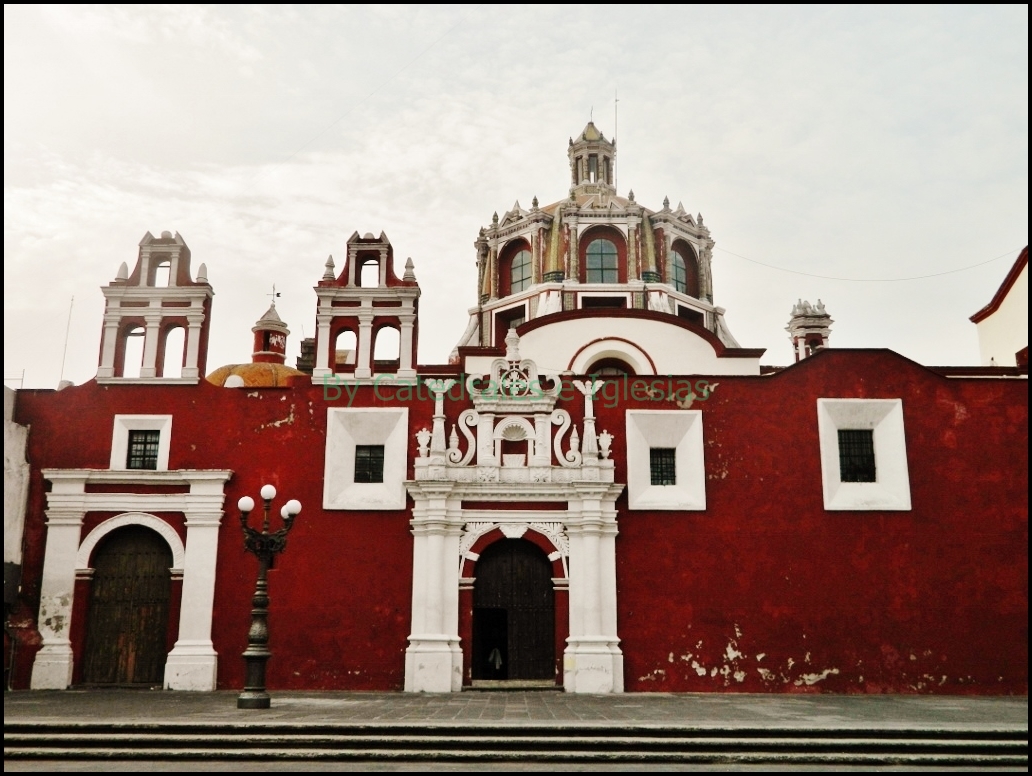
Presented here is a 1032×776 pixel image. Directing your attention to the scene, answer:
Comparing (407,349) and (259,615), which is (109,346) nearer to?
(407,349)

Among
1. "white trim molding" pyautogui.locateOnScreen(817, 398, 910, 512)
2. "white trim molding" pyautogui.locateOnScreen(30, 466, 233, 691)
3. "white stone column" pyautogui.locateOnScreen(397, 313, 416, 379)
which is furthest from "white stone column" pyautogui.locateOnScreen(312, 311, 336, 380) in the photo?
"white trim molding" pyautogui.locateOnScreen(817, 398, 910, 512)

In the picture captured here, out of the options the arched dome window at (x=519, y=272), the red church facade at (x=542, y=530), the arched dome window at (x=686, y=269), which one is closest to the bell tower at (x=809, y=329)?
the arched dome window at (x=686, y=269)

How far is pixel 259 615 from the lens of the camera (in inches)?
533

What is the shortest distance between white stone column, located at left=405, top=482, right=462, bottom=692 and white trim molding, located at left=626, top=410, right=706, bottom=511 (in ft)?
10.5

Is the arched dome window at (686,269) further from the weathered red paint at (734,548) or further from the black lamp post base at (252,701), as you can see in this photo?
the black lamp post base at (252,701)

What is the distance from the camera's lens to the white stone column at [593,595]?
16281 mm

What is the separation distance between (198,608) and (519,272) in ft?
52.7

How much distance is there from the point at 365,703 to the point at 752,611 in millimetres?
6791

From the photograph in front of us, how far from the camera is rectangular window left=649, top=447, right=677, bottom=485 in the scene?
17781mm

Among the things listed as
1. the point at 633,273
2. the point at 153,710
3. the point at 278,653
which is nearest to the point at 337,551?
the point at 278,653

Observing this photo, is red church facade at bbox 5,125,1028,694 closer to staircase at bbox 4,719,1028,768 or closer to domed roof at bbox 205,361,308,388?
staircase at bbox 4,719,1028,768

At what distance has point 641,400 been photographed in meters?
18.0

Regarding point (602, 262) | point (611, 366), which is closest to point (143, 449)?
point (611, 366)

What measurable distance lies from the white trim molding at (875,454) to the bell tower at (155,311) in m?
11.4
